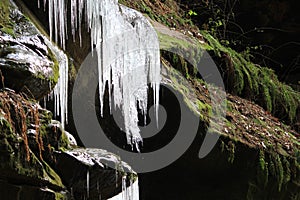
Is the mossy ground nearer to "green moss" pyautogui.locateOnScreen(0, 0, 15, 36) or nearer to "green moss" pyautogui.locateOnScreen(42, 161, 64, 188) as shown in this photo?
"green moss" pyautogui.locateOnScreen(0, 0, 15, 36)

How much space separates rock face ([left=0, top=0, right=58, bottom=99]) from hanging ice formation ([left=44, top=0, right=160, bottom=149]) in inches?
18.4

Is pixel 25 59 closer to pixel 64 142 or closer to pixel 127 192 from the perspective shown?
pixel 64 142

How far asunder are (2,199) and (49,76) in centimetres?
86

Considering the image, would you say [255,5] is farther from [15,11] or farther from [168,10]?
[15,11]

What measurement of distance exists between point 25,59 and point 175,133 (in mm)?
2399

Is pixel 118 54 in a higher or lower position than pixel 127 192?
higher

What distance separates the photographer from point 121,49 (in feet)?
14.5

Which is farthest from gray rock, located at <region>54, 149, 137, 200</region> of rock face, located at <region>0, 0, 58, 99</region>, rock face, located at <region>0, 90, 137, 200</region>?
rock face, located at <region>0, 0, 58, 99</region>

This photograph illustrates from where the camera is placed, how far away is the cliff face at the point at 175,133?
2744mm

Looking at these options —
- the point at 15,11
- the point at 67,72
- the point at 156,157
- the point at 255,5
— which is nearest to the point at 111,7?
the point at 67,72

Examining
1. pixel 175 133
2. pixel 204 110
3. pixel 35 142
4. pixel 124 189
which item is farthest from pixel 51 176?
pixel 204 110

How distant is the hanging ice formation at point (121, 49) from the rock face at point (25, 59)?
0.47 meters

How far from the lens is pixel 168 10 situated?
7551mm

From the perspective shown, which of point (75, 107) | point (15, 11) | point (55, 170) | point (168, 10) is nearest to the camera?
point (55, 170)
